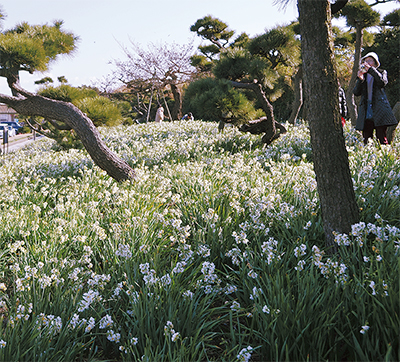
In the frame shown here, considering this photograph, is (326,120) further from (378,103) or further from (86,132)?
(378,103)

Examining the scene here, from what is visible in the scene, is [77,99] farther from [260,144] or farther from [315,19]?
[315,19]

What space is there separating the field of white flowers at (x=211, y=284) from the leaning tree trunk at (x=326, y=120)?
221 millimetres

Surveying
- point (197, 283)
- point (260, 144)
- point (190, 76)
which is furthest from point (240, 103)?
point (190, 76)

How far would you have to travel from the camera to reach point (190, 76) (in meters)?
25.1

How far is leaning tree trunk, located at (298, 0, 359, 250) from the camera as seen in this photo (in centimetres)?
283

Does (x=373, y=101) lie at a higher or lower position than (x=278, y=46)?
lower

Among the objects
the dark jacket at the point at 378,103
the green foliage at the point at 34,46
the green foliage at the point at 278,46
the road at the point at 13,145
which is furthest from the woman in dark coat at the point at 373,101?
the road at the point at 13,145

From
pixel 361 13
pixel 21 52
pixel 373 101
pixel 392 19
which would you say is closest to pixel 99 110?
pixel 21 52

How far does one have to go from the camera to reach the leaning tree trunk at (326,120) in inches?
111

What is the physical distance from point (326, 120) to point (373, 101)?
15.3 feet

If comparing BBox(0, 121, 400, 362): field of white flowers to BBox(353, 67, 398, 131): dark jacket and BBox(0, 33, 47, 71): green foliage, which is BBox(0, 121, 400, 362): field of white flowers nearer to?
BBox(353, 67, 398, 131): dark jacket

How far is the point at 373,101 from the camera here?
6.77m

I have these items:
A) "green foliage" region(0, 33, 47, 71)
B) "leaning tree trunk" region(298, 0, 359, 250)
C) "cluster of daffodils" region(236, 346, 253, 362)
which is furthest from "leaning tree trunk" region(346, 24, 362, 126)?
"cluster of daffodils" region(236, 346, 253, 362)

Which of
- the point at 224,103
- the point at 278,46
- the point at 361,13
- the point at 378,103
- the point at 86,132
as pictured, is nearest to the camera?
the point at 86,132
